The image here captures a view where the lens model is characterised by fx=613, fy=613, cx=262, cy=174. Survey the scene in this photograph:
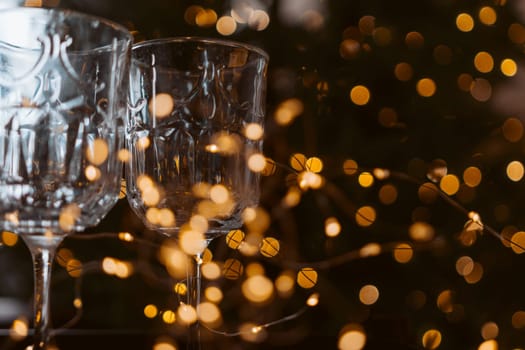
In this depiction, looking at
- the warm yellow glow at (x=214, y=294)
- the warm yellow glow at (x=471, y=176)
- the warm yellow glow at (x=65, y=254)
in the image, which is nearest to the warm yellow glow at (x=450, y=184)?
the warm yellow glow at (x=471, y=176)

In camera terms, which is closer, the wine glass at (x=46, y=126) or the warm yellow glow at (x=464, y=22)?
the wine glass at (x=46, y=126)

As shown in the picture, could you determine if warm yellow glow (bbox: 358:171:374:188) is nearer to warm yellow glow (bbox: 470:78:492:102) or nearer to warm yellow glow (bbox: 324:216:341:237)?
warm yellow glow (bbox: 324:216:341:237)

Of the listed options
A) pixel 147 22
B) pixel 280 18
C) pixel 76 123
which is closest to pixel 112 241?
pixel 147 22

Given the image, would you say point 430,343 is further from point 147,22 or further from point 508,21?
point 147,22

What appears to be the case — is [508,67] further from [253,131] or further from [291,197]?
[253,131]

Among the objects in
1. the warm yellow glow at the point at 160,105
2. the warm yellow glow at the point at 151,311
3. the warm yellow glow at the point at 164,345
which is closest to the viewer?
the warm yellow glow at the point at 160,105

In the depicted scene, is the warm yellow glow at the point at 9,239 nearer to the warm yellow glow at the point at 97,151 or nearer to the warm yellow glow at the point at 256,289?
the warm yellow glow at the point at 256,289
